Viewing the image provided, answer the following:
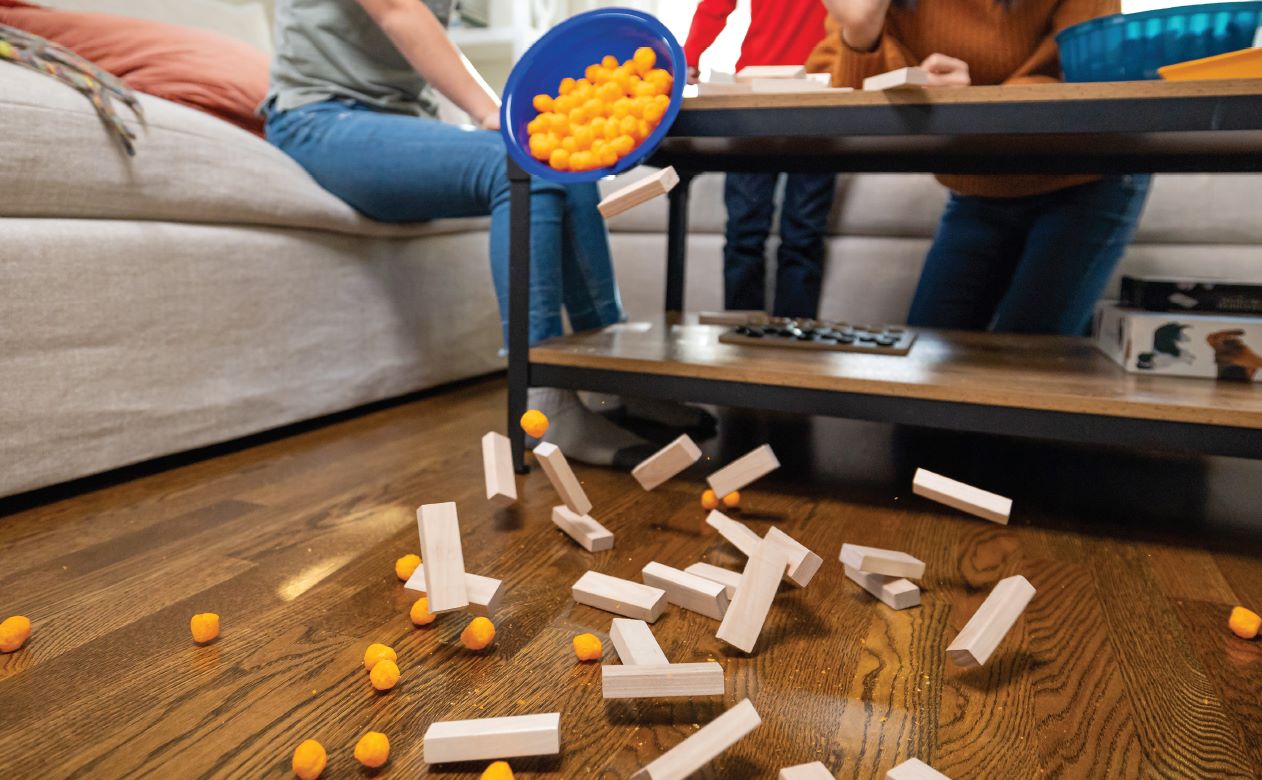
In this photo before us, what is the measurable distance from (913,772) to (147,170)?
109 cm

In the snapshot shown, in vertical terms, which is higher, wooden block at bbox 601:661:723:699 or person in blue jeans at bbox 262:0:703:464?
person in blue jeans at bbox 262:0:703:464

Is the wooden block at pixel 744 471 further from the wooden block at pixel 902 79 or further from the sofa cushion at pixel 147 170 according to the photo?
the sofa cushion at pixel 147 170

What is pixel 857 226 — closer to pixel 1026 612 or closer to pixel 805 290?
pixel 805 290

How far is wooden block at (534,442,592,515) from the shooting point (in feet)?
2.68

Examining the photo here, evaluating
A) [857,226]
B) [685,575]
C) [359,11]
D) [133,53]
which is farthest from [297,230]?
[857,226]

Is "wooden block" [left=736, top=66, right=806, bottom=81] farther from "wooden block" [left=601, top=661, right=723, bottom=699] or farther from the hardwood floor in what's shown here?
"wooden block" [left=601, top=661, right=723, bottom=699]

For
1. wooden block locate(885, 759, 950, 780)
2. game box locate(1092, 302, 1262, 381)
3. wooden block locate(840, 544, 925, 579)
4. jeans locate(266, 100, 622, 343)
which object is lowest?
wooden block locate(840, 544, 925, 579)

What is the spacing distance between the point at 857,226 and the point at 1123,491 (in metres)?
0.91

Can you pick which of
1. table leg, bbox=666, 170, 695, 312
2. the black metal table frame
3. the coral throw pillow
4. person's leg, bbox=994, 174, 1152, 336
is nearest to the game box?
the black metal table frame

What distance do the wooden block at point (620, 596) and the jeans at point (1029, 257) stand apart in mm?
956

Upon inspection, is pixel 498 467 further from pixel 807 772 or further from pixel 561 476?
pixel 807 772

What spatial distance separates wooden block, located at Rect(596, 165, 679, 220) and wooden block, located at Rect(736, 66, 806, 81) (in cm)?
30

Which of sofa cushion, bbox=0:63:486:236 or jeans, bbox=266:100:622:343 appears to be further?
jeans, bbox=266:100:622:343

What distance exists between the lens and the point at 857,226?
6.02ft
